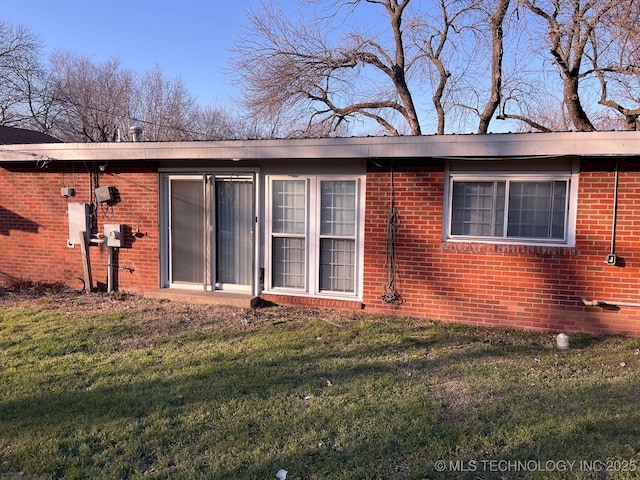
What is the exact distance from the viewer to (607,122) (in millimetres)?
17234

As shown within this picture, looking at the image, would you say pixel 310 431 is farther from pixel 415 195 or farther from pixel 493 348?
pixel 415 195

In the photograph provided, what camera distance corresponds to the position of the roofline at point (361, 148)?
5535 millimetres

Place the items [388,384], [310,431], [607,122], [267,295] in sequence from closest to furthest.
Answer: [310,431] < [388,384] < [267,295] < [607,122]

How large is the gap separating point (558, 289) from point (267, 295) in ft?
13.6

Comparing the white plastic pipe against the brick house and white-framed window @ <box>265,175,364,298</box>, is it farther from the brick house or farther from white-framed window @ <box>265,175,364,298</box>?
white-framed window @ <box>265,175,364,298</box>

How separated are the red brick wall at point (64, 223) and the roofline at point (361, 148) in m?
0.58

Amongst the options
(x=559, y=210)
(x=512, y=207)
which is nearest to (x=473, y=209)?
(x=512, y=207)

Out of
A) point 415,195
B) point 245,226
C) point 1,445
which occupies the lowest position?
point 1,445

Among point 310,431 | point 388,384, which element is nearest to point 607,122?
point 388,384

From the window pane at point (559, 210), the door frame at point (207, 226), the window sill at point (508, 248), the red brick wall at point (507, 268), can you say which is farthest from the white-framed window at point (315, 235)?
the window pane at point (559, 210)

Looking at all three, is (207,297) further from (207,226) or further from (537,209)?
(537,209)

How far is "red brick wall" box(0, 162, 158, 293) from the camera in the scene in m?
8.16

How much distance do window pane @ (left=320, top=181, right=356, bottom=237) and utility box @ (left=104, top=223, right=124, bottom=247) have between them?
3.49 metres

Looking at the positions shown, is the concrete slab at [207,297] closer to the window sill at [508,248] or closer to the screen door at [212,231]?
the screen door at [212,231]
